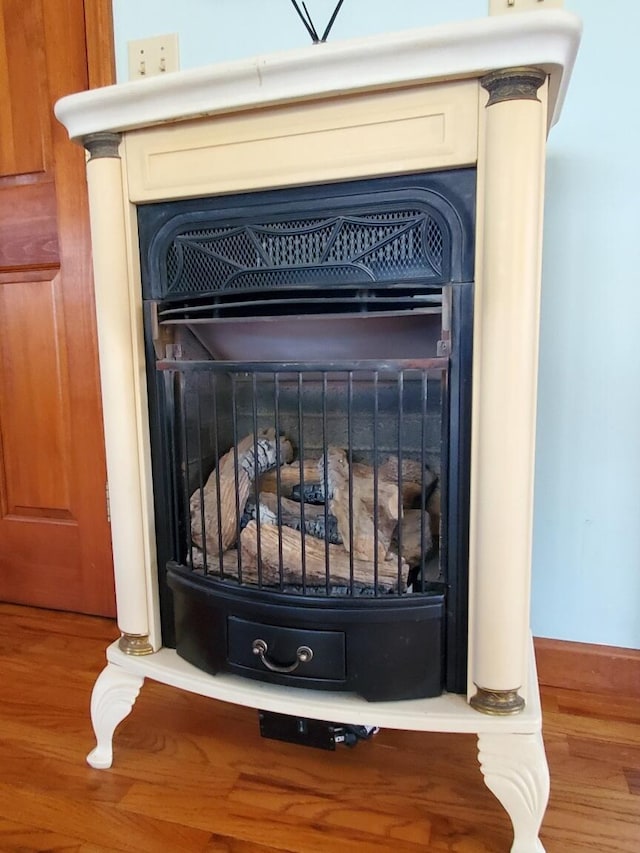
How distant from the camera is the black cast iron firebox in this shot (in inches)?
30.2

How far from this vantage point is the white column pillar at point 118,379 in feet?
2.81

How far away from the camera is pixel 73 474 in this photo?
144cm

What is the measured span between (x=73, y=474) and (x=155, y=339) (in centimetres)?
70

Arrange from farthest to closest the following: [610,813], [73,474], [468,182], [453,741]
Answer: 1. [73,474]
2. [453,741]
3. [610,813]
4. [468,182]

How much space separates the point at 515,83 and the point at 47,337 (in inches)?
45.9

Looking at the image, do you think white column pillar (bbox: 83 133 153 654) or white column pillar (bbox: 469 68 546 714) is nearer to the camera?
white column pillar (bbox: 469 68 546 714)

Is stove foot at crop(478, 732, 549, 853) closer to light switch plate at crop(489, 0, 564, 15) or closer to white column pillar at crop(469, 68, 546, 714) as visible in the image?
white column pillar at crop(469, 68, 546, 714)

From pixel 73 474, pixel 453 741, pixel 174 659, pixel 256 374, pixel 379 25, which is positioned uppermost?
pixel 379 25

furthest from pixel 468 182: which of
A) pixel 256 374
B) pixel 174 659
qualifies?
pixel 174 659

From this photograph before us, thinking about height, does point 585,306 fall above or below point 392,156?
below

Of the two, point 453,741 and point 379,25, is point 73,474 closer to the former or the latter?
point 453,741

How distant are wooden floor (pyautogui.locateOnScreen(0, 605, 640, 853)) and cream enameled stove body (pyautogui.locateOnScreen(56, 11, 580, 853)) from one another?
0.14m

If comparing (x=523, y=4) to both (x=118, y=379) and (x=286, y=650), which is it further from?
(x=286, y=650)

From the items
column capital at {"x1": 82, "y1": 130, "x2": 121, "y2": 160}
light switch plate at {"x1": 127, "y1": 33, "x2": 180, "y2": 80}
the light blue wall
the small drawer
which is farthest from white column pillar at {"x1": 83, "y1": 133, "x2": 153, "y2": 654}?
the light blue wall
